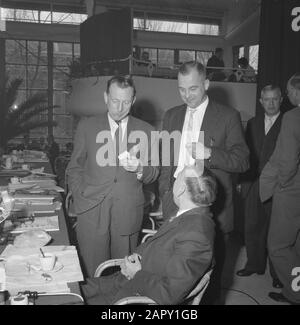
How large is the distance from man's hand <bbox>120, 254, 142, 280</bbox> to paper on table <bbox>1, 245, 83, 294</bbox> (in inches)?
11.2

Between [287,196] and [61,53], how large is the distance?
28.7 ft

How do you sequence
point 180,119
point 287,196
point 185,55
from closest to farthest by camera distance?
point 180,119 < point 287,196 < point 185,55

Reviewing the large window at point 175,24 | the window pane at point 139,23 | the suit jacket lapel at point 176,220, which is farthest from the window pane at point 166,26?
the suit jacket lapel at point 176,220

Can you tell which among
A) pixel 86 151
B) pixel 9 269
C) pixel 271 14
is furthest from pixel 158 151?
pixel 271 14

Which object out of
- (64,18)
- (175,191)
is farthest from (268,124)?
(64,18)

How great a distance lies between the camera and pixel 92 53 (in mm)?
8531

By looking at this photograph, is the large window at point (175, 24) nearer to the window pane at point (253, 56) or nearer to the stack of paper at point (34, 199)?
the window pane at point (253, 56)

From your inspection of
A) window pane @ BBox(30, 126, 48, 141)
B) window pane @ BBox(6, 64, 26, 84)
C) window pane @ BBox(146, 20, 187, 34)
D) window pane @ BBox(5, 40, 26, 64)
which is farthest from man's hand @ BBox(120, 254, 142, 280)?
window pane @ BBox(146, 20, 187, 34)

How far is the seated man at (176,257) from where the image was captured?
171 centimetres

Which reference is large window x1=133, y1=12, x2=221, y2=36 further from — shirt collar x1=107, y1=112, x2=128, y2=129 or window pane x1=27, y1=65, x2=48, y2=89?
shirt collar x1=107, y1=112, x2=128, y2=129

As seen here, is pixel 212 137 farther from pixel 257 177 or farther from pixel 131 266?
pixel 257 177

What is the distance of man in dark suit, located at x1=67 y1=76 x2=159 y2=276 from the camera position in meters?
2.49

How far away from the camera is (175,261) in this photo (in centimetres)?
173
